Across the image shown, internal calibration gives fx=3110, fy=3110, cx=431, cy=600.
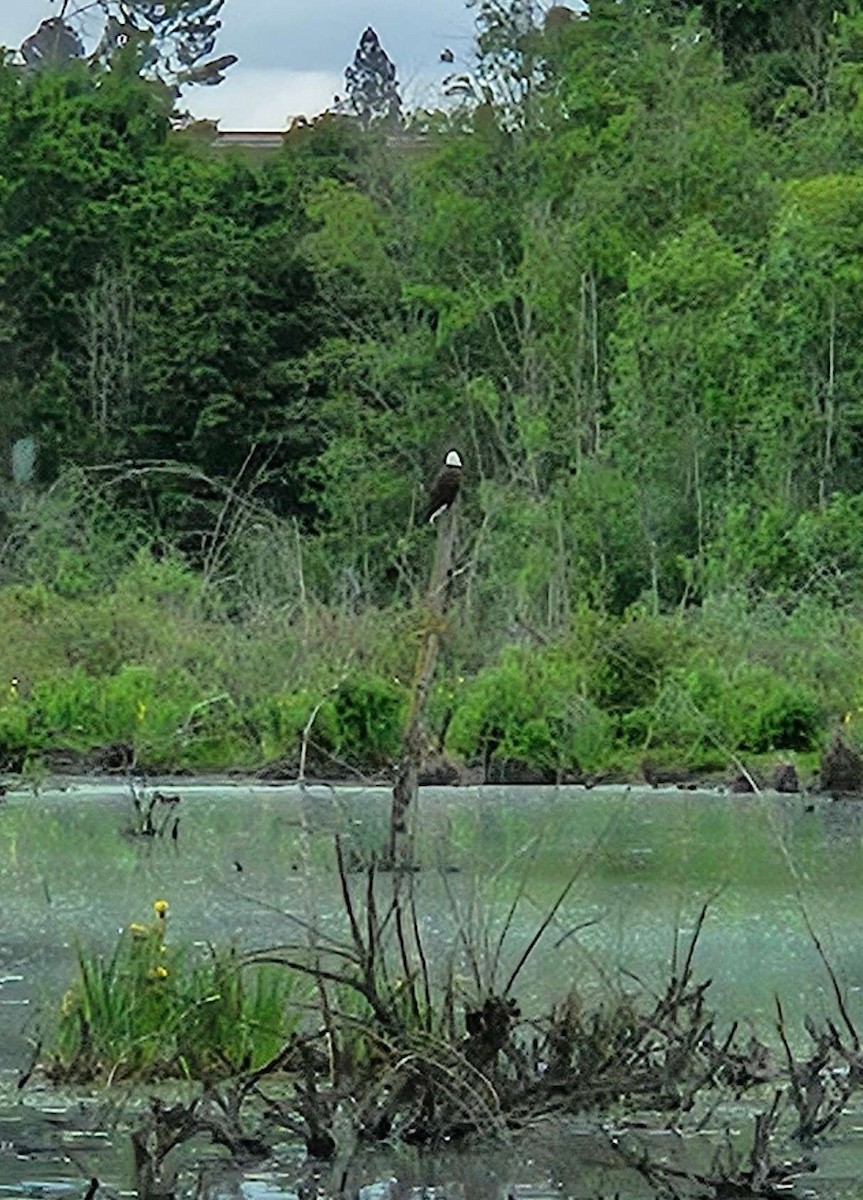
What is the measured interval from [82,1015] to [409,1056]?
4.79ft

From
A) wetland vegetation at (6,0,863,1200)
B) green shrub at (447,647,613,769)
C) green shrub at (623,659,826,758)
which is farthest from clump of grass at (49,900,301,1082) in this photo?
green shrub at (623,659,826,758)

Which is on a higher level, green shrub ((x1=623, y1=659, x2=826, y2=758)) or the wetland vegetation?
the wetland vegetation

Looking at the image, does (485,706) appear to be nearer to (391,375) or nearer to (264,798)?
(264,798)

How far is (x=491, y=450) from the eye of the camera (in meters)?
38.0

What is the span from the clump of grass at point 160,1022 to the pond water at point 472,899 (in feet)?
0.58

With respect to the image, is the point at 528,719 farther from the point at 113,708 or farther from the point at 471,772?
the point at 113,708

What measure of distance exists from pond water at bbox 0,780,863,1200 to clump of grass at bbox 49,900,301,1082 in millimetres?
178

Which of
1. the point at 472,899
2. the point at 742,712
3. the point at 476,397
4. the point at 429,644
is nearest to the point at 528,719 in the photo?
the point at 742,712

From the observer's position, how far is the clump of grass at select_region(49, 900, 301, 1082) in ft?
26.4

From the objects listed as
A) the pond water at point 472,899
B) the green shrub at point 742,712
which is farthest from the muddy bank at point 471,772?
the green shrub at point 742,712

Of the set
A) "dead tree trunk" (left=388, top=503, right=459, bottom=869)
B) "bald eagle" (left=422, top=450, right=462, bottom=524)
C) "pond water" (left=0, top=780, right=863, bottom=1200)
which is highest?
"bald eagle" (left=422, top=450, right=462, bottom=524)

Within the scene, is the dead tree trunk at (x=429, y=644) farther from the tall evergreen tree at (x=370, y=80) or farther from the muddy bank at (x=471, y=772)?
the tall evergreen tree at (x=370, y=80)

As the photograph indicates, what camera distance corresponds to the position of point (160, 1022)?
26.9ft

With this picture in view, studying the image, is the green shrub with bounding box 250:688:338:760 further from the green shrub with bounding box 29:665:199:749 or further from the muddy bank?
the green shrub with bounding box 29:665:199:749
